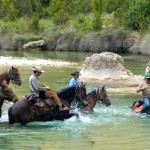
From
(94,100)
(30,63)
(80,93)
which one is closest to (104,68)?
(94,100)

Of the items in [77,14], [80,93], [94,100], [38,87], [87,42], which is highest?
[77,14]

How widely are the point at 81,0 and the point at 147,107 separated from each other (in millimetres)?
63012

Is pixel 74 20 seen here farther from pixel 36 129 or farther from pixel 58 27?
pixel 36 129

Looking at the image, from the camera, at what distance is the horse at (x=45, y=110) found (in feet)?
45.5

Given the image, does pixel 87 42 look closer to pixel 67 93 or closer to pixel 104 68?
pixel 104 68

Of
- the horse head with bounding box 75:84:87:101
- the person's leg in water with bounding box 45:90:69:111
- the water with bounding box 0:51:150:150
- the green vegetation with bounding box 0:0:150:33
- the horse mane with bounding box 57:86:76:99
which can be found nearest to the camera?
the water with bounding box 0:51:150:150

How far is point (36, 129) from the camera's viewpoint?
45.6ft

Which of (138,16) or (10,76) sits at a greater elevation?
(138,16)

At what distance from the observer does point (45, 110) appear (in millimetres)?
14391

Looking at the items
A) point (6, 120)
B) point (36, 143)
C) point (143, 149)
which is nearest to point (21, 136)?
point (36, 143)

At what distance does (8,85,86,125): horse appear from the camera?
13.9 meters

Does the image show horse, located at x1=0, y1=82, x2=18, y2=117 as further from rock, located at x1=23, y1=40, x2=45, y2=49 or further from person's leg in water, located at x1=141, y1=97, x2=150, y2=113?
rock, located at x1=23, y1=40, x2=45, y2=49

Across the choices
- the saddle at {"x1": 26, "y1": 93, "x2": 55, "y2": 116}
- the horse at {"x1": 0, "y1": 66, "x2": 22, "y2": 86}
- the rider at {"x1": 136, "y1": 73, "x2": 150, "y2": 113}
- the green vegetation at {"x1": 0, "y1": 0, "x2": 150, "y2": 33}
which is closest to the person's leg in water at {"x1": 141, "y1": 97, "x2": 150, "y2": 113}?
the rider at {"x1": 136, "y1": 73, "x2": 150, "y2": 113}

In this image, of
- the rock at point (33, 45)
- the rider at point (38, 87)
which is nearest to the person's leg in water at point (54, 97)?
the rider at point (38, 87)
